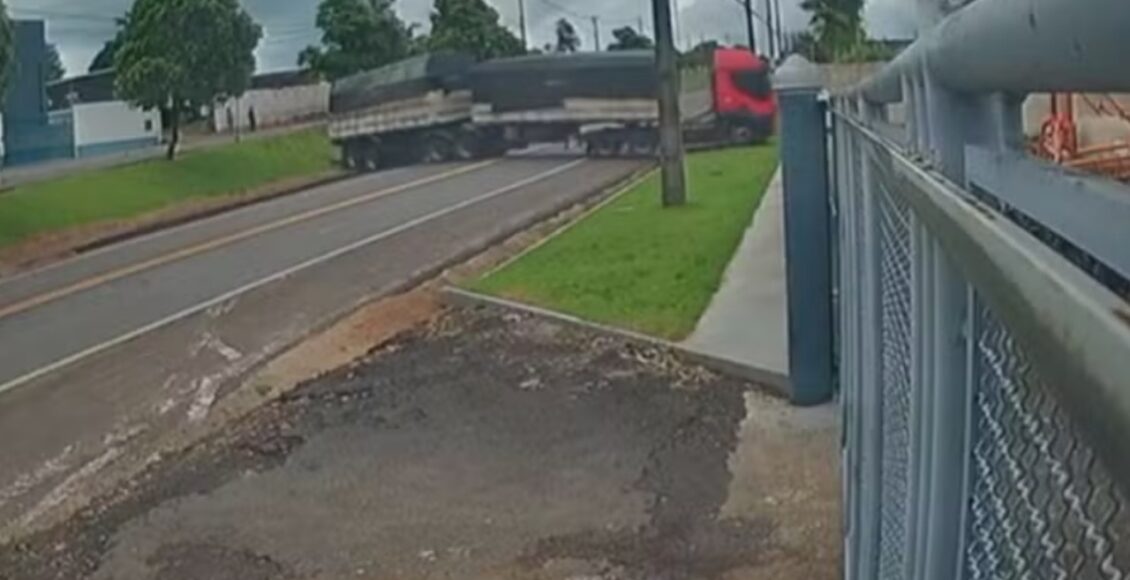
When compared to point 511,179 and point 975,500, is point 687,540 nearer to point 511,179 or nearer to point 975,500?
point 975,500

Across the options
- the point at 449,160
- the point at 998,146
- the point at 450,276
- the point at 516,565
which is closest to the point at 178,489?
the point at 516,565

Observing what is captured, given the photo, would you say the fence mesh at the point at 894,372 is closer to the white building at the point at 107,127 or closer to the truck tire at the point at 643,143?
the truck tire at the point at 643,143

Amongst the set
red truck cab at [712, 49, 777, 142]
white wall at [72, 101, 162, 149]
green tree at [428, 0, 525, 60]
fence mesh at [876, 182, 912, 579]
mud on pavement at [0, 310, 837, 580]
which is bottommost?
mud on pavement at [0, 310, 837, 580]

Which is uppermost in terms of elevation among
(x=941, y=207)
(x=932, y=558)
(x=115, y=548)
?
(x=941, y=207)

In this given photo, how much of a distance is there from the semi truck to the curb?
1073 inches

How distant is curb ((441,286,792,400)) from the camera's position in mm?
9852

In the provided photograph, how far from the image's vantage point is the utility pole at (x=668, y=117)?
24797 mm

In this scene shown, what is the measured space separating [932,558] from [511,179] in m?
33.0

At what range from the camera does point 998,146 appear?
173 centimetres

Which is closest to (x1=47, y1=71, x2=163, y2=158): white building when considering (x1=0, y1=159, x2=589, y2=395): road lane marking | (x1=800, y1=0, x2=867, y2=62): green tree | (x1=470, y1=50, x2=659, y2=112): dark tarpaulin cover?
(x1=470, y1=50, x2=659, y2=112): dark tarpaulin cover

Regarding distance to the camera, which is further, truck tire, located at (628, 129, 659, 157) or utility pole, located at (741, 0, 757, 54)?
utility pole, located at (741, 0, 757, 54)

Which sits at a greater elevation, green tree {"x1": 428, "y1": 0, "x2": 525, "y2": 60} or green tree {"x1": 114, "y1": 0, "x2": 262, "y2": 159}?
green tree {"x1": 428, "y1": 0, "x2": 525, "y2": 60}

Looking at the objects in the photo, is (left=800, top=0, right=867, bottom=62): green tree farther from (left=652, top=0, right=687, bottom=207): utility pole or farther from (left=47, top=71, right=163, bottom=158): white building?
(left=47, top=71, right=163, bottom=158): white building

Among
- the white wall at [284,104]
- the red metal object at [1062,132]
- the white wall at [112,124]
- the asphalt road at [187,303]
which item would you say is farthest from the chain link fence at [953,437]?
the white wall at [284,104]
